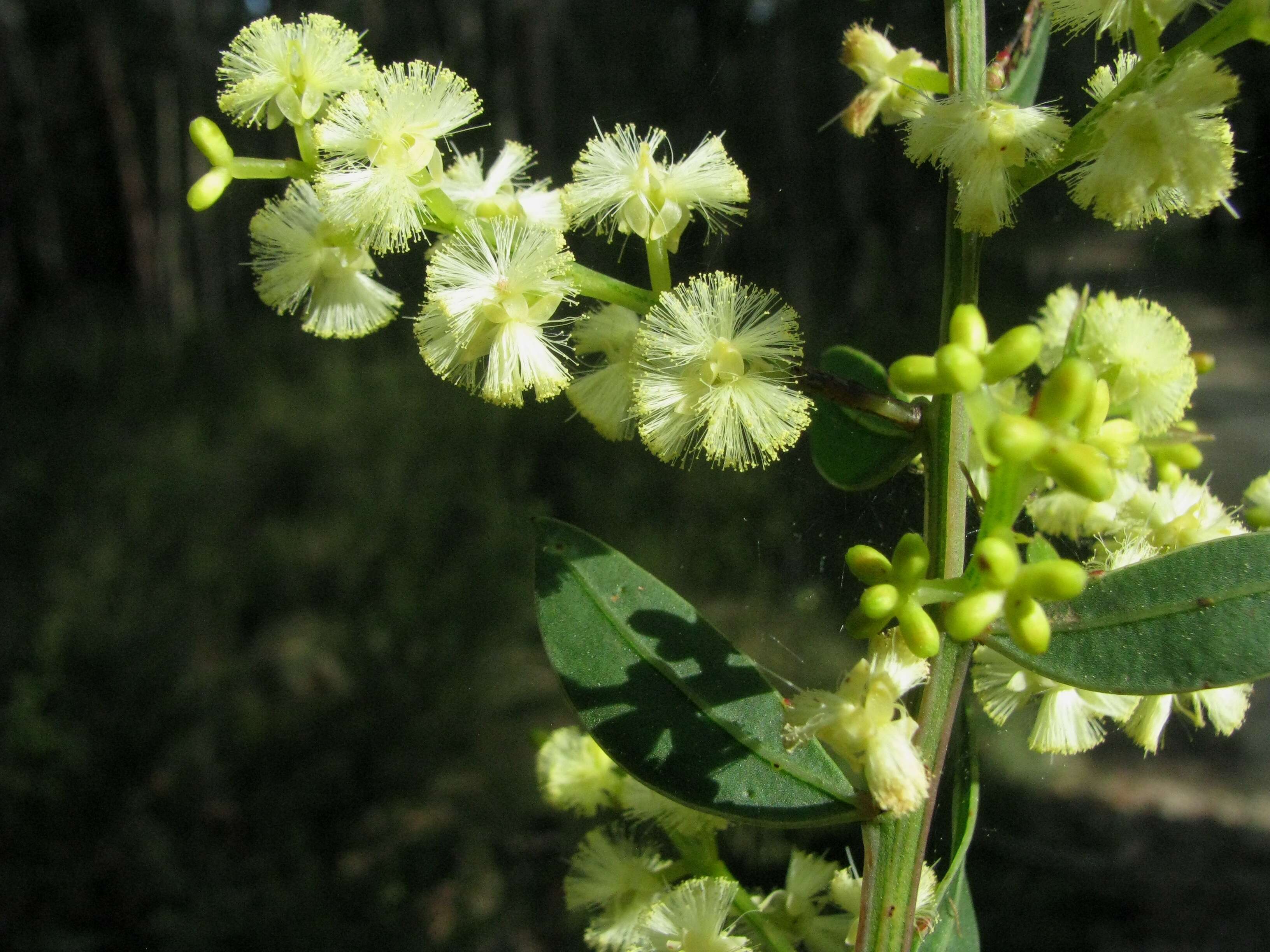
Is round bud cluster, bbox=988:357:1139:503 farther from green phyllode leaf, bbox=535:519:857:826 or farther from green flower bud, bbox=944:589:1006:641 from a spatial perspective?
green phyllode leaf, bbox=535:519:857:826

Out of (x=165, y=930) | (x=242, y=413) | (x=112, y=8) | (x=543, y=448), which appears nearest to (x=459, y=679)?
(x=165, y=930)

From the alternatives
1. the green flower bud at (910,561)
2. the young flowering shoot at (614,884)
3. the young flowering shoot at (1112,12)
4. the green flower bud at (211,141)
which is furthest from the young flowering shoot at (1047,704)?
the green flower bud at (211,141)

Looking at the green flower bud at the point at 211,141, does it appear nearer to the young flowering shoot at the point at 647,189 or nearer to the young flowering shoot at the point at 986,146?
the young flowering shoot at the point at 647,189

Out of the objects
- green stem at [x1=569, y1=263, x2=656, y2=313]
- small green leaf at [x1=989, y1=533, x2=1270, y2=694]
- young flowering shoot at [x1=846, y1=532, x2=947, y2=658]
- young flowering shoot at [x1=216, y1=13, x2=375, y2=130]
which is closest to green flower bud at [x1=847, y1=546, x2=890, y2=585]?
young flowering shoot at [x1=846, y1=532, x2=947, y2=658]

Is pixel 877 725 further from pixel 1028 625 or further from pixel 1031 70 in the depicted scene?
pixel 1031 70

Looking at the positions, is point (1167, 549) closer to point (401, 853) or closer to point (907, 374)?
point (907, 374)

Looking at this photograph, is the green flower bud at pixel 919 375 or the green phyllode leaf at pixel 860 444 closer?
the green flower bud at pixel 919 375
